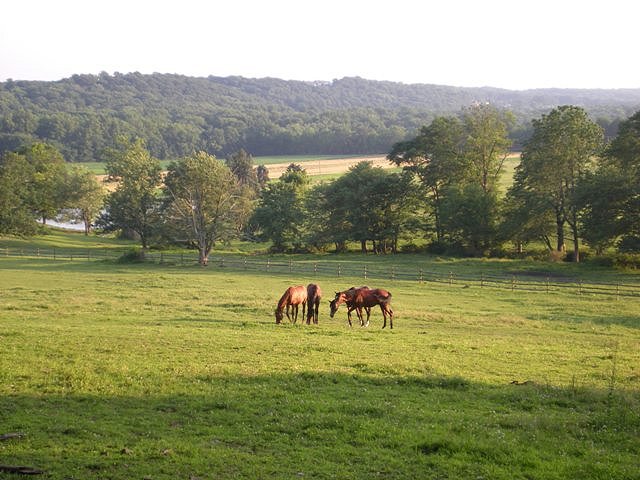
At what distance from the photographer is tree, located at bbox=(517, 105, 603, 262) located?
51625 millimetres

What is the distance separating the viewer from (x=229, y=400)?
11508 millimetres

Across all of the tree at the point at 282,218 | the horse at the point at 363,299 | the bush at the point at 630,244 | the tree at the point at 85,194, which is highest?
the tree at the point at 85,194

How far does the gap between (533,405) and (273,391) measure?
5.00 metres

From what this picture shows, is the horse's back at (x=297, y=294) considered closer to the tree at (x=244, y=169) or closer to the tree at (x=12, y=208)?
the tree at (x=12, y=208)

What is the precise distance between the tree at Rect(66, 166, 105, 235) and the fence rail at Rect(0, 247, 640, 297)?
24.5m

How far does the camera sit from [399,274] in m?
42.1

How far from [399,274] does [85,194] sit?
181 feet

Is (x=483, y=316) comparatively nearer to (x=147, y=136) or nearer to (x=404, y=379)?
(x=404, y=379)

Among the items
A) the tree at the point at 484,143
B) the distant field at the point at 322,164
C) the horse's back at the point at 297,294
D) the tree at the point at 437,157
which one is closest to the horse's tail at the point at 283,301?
→ the horse's back at the point at 297,294

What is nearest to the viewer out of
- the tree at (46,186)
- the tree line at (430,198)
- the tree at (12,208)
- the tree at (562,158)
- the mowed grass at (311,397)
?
the mowed grass at (311,397)

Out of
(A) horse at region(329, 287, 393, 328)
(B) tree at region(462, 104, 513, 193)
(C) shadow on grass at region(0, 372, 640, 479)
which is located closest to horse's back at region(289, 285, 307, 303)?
(A) horse at region(329, 287, 393, 328)

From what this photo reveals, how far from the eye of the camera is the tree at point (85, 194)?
3238 inches

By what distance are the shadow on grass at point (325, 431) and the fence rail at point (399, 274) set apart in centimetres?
2469

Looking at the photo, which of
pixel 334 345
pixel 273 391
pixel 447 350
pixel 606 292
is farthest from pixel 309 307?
pixel 606 292
